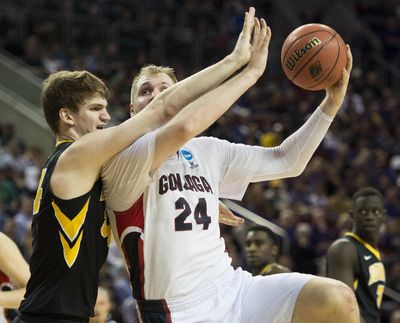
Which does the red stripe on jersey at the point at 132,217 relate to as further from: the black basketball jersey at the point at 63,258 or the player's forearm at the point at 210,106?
the player's forearm at the point at 210,106

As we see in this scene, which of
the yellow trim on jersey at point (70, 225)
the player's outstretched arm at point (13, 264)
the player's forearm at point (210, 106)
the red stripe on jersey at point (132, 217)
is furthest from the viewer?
the player's outstretched arm at point (13, 264)

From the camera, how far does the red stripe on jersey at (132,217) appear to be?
14.4 feet

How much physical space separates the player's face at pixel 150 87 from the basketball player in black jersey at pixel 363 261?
235 cm

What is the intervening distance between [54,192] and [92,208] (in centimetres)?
21

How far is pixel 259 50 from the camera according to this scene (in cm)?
430

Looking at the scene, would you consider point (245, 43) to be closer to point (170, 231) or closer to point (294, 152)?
point (294, 152)

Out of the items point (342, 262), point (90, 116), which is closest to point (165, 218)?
point (90, 116)

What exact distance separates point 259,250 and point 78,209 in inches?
119

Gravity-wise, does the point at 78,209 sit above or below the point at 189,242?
above

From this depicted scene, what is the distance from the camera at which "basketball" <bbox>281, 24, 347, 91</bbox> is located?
4699mm

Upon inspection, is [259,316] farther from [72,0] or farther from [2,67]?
[72,0]

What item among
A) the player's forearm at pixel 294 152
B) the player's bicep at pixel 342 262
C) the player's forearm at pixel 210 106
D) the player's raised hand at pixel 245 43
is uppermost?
the player's raised hand at pixel 245 43

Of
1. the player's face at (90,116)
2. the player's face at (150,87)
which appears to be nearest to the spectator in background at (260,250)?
the player's face at (150,87)

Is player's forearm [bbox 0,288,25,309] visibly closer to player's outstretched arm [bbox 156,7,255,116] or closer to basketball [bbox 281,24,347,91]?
player's outstretched arm [bbox 156,7,255,116]
